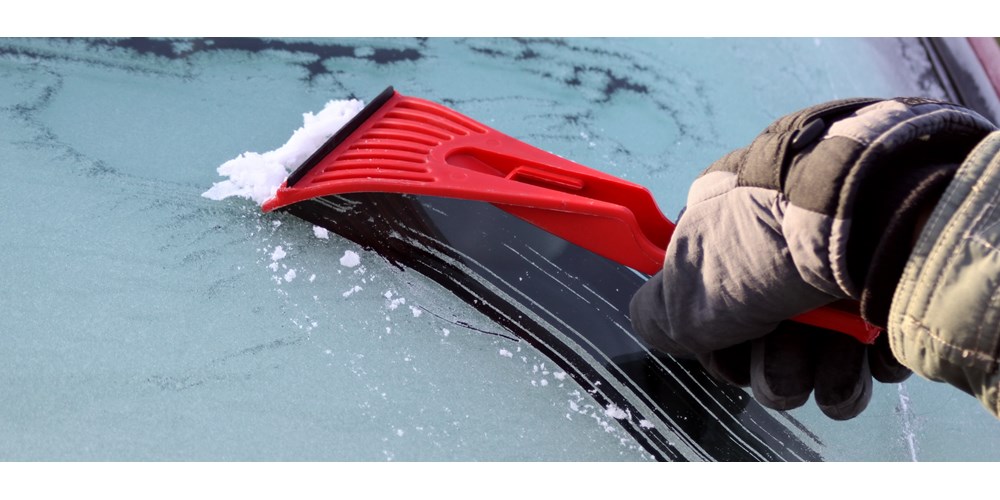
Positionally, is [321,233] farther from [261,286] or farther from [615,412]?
[615,412]

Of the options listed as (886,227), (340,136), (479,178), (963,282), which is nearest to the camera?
(963,282)

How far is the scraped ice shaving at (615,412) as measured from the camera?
1.77 metres

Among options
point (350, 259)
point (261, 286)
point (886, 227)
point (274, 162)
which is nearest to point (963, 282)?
point (886, 227)

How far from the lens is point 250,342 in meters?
1.73

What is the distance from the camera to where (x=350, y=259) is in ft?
6.27

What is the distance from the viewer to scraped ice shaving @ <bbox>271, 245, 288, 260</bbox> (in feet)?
6.20

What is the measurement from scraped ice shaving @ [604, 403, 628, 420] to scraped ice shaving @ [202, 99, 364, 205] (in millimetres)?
943

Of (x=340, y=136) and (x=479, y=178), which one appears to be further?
(x=340, y=136)

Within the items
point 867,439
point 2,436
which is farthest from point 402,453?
point 867,439

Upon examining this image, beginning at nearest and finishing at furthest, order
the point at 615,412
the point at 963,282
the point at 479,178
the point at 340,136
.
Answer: the point at 963,282 → the point at 615,412 → the point at 479,178 → the point at 340,136

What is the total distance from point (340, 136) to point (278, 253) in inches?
13.5

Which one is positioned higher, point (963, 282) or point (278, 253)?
point (963, 282)

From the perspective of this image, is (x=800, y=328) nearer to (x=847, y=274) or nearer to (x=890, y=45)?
(x=847, y=274)

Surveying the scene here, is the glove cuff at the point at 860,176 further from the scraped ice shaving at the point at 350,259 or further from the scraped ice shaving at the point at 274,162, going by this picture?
the scraped ice shaving at the point at 274,162
